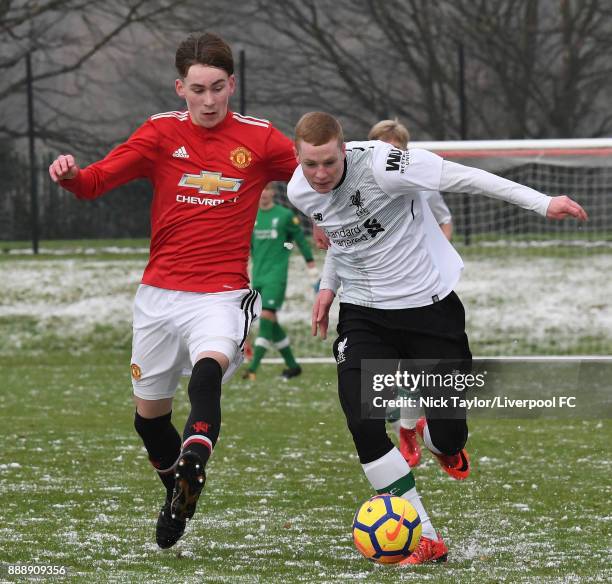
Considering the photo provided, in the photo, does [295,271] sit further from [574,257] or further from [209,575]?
[209,575]

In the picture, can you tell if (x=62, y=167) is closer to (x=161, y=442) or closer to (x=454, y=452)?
(x=161, y=442)

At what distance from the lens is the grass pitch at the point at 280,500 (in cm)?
495

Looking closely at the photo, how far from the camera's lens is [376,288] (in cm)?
546

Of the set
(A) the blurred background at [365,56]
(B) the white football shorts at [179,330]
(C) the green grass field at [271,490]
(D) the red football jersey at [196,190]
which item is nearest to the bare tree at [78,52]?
(A) the blurred background at [365,56]

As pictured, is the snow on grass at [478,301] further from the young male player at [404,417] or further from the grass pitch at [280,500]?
the young male player at [404,417]

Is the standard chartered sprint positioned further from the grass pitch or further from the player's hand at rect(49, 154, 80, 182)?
the grass pitch

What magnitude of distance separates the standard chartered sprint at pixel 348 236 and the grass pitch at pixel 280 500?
50.0 inches

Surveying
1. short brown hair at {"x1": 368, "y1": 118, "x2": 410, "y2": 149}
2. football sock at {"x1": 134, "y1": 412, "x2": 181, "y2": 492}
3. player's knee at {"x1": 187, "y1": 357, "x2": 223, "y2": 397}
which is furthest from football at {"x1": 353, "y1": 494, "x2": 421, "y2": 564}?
short brown hair at {"x1": 368, "y1": 118, "x2": 410, "y2": 149}

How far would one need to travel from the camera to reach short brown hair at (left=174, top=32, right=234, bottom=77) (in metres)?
5.41

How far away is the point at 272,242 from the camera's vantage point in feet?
40.9

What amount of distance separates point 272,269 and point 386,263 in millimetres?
7032

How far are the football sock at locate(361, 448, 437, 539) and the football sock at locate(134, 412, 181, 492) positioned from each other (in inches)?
41.1

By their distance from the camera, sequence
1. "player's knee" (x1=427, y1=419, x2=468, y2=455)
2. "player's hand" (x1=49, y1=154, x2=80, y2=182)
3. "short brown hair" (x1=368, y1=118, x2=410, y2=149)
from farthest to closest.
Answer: "short brown hair" (x1=368, y1=118, x2=410, y2=149) → "player's knee" (x1=427, y1=419, x2=468, y2=455) → "player's hand" (x1=49, y1=154, x2=80, y2=182)

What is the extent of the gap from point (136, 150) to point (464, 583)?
2.29m
